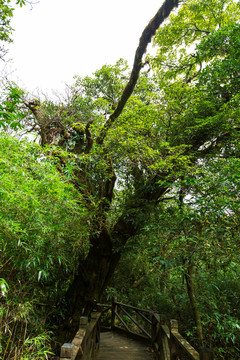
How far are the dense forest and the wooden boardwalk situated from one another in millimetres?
745

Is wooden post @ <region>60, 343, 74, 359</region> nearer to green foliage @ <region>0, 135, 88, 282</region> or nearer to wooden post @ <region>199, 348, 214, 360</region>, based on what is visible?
green foliage @ <region>0, 135, 88, 282</region>

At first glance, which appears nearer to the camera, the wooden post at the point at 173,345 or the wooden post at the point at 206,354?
the wooden post at the point at 206,354

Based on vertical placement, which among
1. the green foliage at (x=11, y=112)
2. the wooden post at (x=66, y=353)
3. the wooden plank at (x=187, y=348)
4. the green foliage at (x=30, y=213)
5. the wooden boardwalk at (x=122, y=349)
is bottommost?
the wooden boardwalk at (x=122, y=349)

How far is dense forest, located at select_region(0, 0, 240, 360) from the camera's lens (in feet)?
8.36

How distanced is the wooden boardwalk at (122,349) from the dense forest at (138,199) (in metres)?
0.74

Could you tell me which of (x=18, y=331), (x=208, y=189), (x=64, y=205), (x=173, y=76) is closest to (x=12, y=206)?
(x=64, y=205)

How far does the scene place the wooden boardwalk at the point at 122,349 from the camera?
12.5ft

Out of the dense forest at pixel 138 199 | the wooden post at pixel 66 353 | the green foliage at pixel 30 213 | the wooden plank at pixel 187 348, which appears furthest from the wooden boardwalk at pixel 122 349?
the wooden post at pixel 66 353

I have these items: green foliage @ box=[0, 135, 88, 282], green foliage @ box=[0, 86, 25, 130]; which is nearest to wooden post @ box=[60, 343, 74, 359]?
green foliage @ box=[0, 135, 88, 282]

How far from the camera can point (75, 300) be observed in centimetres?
445

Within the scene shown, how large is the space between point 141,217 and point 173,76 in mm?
4067

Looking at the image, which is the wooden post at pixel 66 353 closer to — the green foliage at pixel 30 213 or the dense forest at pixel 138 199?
the dense forest at pixel 138 199

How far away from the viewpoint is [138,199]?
4918mm

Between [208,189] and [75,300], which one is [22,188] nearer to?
[208,189]
